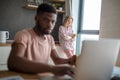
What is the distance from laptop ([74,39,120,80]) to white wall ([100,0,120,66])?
2.05 meters

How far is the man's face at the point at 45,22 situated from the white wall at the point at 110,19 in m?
1.57

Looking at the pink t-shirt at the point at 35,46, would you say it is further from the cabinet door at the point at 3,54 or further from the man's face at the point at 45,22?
the cabinet door at the point at 3,54

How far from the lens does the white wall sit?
306 cm

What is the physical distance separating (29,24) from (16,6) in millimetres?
413

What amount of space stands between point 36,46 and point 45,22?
0.22m

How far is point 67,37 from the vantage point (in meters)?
3.85

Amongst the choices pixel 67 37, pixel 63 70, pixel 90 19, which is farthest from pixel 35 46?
pixel 90 19

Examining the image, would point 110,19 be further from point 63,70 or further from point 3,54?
point 63,70

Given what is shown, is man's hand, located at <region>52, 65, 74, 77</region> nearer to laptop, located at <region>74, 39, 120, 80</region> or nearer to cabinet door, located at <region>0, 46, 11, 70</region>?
laptop, located at <region>74, 39, 120, 80</region>

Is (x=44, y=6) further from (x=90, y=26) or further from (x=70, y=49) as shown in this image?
(x=90, y=26)

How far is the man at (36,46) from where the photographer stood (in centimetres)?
139

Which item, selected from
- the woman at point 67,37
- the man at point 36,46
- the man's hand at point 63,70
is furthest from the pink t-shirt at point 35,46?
the woman at point 67,37

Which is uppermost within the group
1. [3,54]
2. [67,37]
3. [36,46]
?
[36,46]

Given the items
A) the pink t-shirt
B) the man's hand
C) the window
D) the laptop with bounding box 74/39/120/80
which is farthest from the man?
the window
